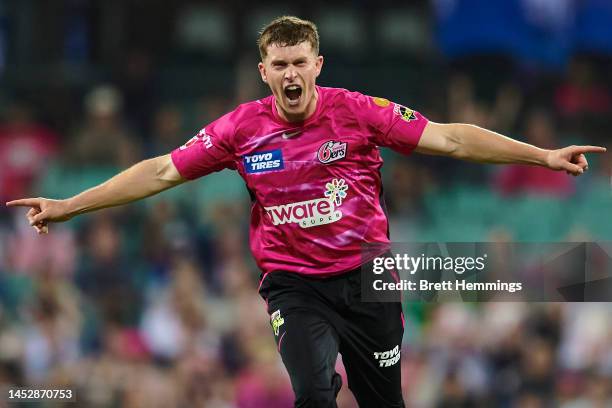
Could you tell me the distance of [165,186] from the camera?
22.7 feet

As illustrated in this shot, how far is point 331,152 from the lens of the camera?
6707 millimetres

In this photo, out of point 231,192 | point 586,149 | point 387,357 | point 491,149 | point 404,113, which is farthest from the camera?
point 231,192

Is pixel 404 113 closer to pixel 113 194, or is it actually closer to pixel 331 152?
pixel 331 152

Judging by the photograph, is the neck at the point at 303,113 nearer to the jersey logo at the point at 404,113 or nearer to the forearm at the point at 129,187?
the jersey logo at the point at 404,113

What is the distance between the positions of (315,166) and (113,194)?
121 cm

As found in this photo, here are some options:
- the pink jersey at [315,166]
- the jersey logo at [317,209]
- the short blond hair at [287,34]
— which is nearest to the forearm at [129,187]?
the pink jersey at [315,166]

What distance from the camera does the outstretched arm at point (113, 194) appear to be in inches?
269

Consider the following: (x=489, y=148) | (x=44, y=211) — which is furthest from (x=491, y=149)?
(x=44, y=211)

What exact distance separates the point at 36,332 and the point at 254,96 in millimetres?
3975

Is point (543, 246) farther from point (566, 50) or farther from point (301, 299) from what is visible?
point (566, 50)

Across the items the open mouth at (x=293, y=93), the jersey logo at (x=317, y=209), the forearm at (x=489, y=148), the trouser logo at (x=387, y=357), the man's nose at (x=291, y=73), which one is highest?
the man's nose at (x=291, y=73)

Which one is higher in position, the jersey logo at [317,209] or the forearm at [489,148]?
the forearm at [489,148]

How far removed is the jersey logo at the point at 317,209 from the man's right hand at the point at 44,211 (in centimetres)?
124

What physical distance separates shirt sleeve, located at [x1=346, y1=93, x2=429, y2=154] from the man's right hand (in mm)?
1835
